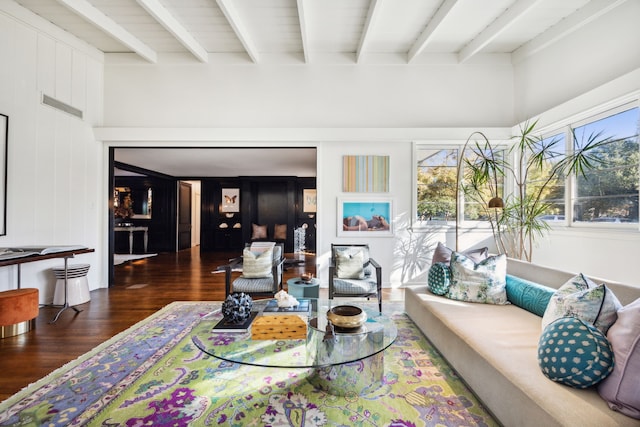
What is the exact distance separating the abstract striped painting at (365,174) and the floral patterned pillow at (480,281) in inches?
85.7

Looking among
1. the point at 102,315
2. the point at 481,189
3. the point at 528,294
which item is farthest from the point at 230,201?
the point at 528,294

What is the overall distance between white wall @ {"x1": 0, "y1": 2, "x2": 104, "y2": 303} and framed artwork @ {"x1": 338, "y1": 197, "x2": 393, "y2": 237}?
155 inches

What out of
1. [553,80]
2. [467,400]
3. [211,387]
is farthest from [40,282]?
[553,80]

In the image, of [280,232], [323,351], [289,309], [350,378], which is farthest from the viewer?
[280,232]

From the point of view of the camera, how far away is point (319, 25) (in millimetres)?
4062

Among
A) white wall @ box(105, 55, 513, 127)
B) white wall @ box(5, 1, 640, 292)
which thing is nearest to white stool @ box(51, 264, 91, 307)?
white wall @ box(5, 1, 640, 292)

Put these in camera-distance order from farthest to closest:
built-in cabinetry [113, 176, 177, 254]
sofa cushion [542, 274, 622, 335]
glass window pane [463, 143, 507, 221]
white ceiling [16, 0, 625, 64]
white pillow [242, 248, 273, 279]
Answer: built-in cabinetry [113, 176, 177, 254], glass window pane [463, 143, 507, 221], white pillow [242, 248, 273, 279], white ceiling [16, 0, 625, 64], sofa cushion [542, 274, 622, 335]

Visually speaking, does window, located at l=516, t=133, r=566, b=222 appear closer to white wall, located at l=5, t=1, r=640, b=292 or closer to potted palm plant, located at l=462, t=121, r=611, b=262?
potted palm plant, located at l=462, t=121, r=611, b=262

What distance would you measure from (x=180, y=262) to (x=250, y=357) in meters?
6.45

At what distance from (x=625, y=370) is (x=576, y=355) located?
0.52ft

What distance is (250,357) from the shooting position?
175 cm

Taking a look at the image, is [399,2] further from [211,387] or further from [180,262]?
[180,262]

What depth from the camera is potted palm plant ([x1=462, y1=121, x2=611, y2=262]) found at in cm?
352

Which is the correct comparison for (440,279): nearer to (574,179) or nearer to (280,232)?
(574,179)
